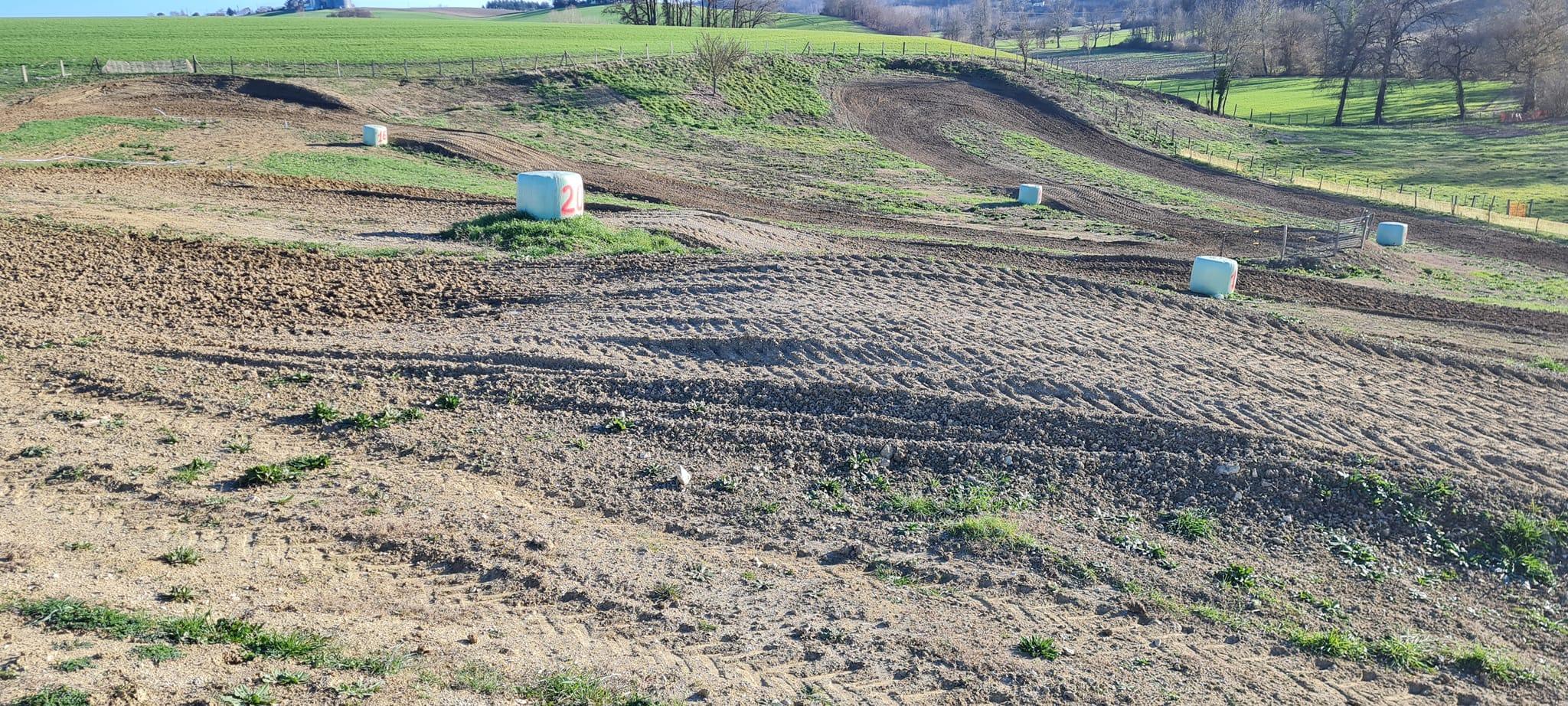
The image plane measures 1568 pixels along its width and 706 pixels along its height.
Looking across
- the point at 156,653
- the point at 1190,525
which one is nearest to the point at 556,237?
the point at 1190,525

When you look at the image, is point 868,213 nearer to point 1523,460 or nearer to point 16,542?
point 1523,460

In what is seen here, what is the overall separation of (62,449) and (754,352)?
8417 millimetres

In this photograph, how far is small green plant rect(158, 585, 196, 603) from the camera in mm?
7680

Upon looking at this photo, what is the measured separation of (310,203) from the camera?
24.4 meters

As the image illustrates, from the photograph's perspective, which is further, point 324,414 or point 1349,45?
point 1349,45

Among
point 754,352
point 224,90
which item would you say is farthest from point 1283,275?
point 224,90

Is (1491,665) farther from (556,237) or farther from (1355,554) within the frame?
(556,237)

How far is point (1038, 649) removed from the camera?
27.1ft

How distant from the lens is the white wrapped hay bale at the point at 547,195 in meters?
22.4

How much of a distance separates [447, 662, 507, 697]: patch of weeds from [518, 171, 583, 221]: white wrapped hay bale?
16317mm

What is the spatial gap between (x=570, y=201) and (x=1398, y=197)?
117 feet

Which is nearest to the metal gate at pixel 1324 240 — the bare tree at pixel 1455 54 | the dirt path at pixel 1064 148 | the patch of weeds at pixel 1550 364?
the dirt path at pixel 1064 148

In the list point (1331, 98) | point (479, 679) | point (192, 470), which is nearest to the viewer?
point (479, 679)

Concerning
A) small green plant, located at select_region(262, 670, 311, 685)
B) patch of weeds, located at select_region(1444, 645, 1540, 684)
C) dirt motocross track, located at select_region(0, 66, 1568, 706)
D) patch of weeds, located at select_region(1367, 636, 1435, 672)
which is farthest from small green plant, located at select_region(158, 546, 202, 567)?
patch of weeds, located at select_region(1444, 645, 1540, 684)
